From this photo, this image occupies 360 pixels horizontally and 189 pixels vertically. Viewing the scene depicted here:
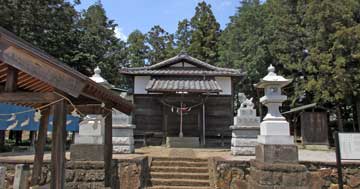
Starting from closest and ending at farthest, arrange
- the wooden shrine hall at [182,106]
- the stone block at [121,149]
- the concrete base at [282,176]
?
the concrete base at [282,176], the stone block at [121,149], the wooden shrine hall at [182,106]

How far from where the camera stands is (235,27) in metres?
24.8

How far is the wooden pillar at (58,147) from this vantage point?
332 cm

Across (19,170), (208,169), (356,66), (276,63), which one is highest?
(276,63)

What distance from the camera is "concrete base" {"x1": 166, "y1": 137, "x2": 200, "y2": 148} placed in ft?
44.8

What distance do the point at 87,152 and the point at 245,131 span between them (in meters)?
5.97

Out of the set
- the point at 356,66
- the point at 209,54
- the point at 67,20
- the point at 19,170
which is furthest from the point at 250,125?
the point at 209,54

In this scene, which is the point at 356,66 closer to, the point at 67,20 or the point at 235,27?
the point at 235,27

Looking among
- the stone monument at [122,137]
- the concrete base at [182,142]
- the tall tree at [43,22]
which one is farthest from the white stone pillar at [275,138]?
the tall tree at [43,22]

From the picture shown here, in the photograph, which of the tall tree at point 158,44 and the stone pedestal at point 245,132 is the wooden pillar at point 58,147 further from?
the tall tree at point 158,44

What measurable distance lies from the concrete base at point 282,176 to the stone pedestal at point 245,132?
379cm

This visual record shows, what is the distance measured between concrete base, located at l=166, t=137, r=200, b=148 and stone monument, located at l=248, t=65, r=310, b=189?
737 cm

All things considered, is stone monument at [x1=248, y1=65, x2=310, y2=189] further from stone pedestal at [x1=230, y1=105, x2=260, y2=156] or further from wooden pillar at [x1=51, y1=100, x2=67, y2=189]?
wooden pillar at [x1=51, y1=100, x2=67, y2=189]

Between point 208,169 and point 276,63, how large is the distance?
15847 mm

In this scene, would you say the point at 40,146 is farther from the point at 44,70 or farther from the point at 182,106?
the point at 182,106
